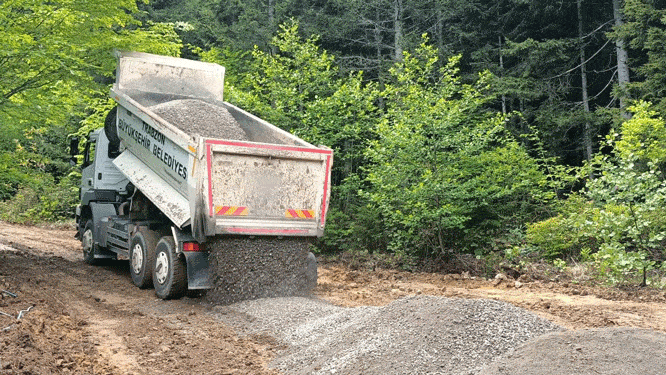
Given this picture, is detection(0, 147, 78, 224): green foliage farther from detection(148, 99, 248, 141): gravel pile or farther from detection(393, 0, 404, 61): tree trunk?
detection(148, 99, 248, 141): gravel pile

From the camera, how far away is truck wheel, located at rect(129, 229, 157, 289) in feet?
33.7

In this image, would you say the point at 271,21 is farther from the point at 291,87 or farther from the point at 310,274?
the point at 310,274

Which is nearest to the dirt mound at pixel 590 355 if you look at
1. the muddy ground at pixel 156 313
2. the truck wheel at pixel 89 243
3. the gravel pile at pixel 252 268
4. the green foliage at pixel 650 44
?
the muddy ground at pixel 156 313

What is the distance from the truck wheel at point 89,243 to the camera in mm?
13000

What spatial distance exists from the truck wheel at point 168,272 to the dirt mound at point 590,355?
5.32 metres

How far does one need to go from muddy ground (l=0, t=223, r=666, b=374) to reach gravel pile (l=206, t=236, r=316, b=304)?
1.31 ft

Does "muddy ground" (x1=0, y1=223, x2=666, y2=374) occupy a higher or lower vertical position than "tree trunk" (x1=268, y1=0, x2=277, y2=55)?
lower

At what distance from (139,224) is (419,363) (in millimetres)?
6525

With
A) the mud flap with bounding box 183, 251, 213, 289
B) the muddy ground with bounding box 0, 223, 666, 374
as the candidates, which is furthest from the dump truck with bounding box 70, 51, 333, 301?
the muddy ground with bounding box 0, 223, 666, 374

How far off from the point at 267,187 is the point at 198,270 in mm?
1468

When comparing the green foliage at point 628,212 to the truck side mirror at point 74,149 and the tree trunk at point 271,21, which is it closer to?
the truck side mirror at point 74,149

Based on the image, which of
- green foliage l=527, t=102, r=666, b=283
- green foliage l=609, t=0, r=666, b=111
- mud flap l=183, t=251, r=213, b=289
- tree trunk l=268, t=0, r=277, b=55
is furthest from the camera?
tree trunk l=268, t=0, r=277, b=55

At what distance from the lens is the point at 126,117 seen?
1095cm

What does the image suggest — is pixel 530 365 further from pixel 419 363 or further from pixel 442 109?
pixel 442 109
